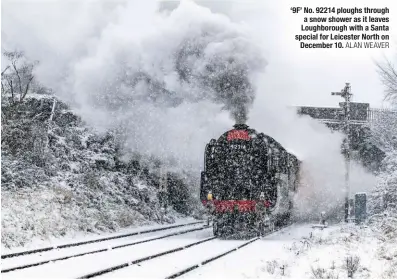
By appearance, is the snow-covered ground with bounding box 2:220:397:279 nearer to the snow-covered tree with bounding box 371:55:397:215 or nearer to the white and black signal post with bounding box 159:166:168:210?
the snow-covered tree with bounding box 371:55:397:215

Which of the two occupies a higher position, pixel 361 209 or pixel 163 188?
pixel 163 188

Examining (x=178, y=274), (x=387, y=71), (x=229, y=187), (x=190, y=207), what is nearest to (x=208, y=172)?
(x=229, y=187)

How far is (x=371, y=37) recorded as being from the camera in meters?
10.2

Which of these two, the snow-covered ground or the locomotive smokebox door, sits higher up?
the locomotive smokebox door

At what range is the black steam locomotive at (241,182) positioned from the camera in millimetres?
14148

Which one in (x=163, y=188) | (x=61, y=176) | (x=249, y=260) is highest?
(x=61, y=176)

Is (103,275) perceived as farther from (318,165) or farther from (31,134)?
(318,165)

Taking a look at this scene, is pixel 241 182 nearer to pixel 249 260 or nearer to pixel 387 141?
pixel 249 260

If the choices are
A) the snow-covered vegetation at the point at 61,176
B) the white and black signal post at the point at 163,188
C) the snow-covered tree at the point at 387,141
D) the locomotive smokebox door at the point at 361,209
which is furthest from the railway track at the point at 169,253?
the white and black signal post at the point at 163,188

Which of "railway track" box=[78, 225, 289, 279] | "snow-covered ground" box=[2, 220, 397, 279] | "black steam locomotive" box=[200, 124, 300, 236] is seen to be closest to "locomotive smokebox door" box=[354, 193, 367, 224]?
"black steam locomotive" box=[200, 124, 300, 236]

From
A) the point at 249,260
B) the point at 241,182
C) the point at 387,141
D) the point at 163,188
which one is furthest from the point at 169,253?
the point at 163,188

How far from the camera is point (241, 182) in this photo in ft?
47.2

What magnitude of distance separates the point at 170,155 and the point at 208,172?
7.01m

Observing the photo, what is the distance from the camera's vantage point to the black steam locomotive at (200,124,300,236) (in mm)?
14148
